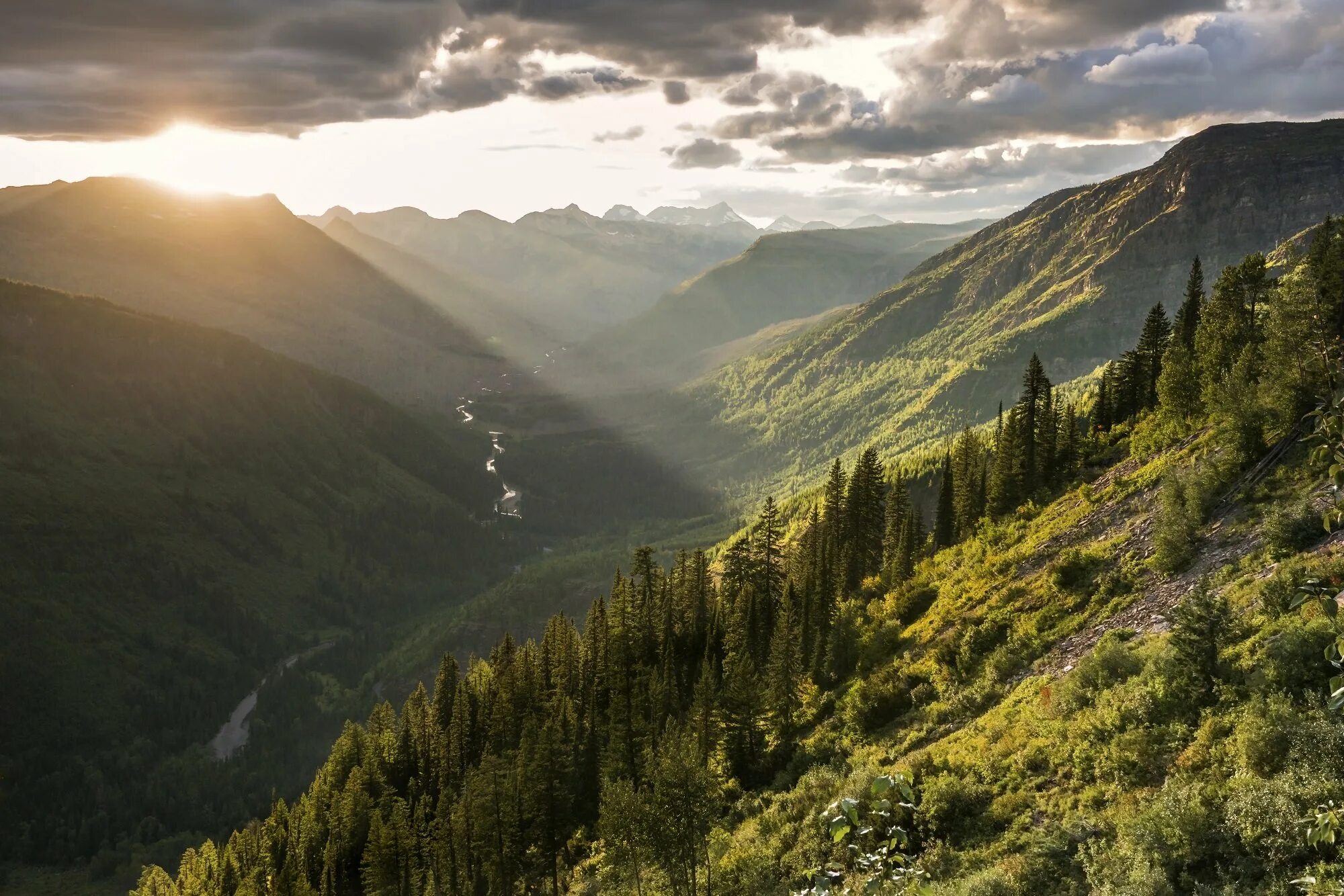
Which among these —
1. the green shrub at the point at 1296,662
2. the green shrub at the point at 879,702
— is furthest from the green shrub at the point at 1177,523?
the green shrub at the point at 879,702

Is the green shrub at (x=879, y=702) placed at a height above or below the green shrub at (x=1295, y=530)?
below

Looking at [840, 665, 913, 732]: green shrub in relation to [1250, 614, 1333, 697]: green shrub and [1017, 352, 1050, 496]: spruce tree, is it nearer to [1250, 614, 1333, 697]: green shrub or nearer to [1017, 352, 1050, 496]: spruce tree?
[1250, 614, 1333, 697]: green shrub

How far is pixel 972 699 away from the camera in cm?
4372

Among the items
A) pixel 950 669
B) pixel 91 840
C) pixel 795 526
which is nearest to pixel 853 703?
pixel 950 669

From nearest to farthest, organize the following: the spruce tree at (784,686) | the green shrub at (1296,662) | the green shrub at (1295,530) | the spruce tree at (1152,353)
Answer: the green shrub at (1296,662) < the green shrub at (1295,530) < the spruce tree at (784,686) < the spruce tree at (1152,353)

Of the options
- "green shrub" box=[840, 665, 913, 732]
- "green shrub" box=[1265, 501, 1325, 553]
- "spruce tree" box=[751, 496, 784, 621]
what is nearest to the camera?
"green shrub" box=[1265, 501, 1325, 553]

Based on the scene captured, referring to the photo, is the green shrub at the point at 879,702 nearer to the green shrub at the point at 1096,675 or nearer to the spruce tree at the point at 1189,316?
the green shrub at the point at 1096,675

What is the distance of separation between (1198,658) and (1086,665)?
6.82 m

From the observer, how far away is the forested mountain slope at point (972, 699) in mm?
23047

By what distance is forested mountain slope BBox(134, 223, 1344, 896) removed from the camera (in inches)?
907

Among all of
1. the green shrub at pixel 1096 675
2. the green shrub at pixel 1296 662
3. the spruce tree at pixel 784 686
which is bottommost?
the spruce tree at pixel 784 686

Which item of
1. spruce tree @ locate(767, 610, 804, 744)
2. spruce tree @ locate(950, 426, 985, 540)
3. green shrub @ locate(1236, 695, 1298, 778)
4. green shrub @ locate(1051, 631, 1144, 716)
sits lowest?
spruce tree @ locate(767, 610, 804, 744)

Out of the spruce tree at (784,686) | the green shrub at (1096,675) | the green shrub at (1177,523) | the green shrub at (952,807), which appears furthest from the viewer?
the spruce tree at (784,686)

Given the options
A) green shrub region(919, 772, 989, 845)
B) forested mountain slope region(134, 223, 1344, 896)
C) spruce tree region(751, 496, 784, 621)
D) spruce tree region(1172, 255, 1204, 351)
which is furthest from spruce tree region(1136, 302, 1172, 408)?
green shrub region(919, 772, 989, 845)
